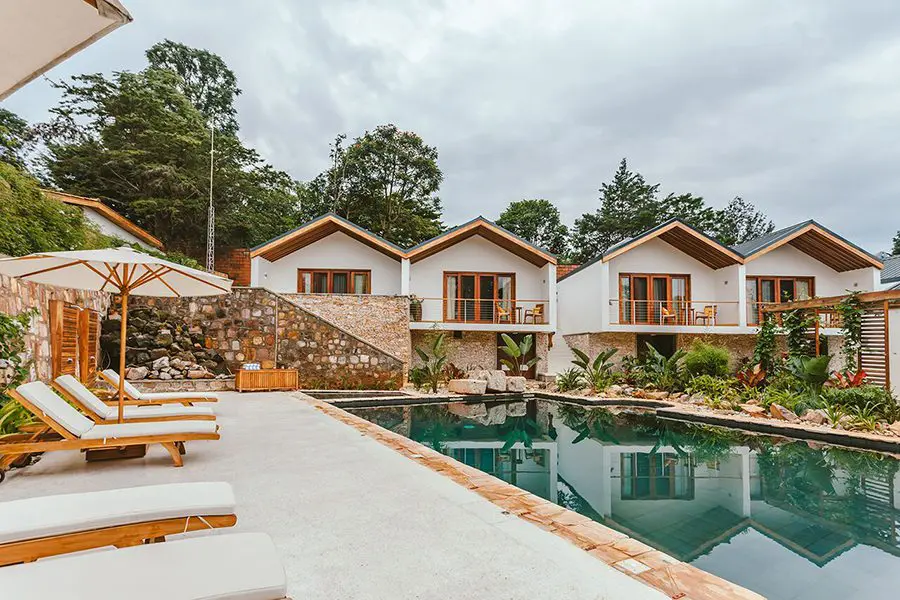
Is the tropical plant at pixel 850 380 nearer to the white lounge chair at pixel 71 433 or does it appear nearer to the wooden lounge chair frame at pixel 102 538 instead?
the white lounge chair at pixel 71 433

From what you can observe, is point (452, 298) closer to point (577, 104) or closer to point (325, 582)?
point (577, 104)

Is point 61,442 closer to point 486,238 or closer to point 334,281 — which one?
point 334,281

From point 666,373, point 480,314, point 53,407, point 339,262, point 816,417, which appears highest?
point 339,262

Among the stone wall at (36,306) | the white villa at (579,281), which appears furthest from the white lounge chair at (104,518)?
the white villa at (579,281)

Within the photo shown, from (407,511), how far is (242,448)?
2966mm

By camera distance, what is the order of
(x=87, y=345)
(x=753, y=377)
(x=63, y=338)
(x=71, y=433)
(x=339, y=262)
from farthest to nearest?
(x=339, y=262) → (x=753, y=377) → (x=87, y=345) → (x=63, y=338) → (x=71, y=433)

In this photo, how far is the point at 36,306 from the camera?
25.3 ft

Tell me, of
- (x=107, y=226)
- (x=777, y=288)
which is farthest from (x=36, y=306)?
(x=777, y=288)

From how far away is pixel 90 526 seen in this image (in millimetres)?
2080

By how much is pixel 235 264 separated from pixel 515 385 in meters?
16.7

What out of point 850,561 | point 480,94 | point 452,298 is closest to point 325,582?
point 850,561

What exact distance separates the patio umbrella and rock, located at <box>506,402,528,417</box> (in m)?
7.71

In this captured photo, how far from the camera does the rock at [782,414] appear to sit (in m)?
9.59

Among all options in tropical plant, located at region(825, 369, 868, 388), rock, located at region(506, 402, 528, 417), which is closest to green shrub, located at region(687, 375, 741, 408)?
tropical plant, located at region(825, 369, 868, 388)
